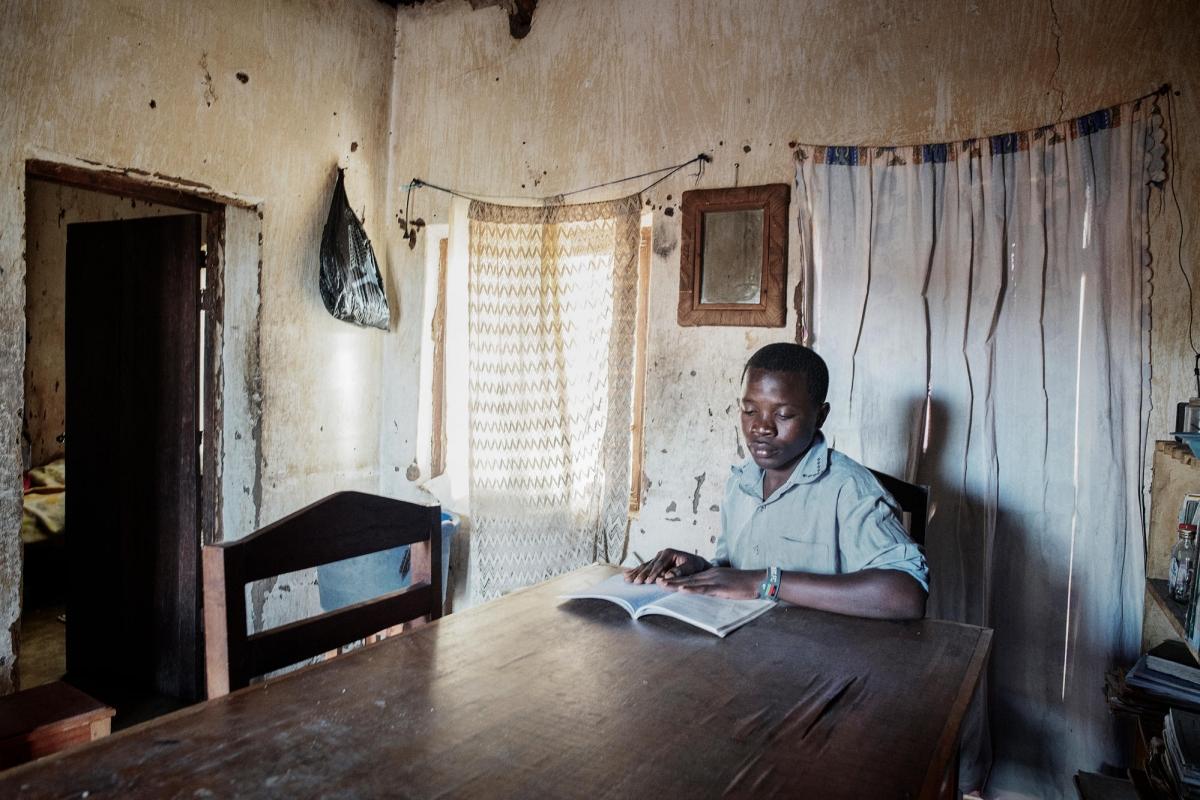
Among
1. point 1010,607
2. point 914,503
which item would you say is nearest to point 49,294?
point 914,503

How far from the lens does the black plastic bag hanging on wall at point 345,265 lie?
325 centimetres

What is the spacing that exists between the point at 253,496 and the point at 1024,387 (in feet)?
9.40

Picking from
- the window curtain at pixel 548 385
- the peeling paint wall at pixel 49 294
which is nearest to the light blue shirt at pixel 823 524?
the window curtain at pixel 548 385

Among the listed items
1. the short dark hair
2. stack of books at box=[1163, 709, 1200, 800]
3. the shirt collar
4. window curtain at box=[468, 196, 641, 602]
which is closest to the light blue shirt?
the shirt collar

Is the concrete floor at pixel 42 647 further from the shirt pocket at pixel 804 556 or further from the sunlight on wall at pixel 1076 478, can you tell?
the sunlight on wall at pixel 1076 478

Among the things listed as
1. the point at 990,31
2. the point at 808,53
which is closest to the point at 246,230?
the point at 808,53

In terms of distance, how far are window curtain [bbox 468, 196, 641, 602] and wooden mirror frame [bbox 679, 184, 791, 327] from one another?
0.71 feet

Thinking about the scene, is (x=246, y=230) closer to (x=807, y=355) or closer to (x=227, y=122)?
(x=227, y=122)

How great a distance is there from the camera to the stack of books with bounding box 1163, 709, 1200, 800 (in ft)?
4.78

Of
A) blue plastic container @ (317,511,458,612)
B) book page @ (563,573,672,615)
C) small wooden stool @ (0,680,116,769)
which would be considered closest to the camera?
book page @ (563,573,672,615)

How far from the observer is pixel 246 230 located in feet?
10.1

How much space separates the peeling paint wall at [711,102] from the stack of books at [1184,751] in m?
0.94

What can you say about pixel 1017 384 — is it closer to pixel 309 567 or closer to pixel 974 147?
pixel 974 147

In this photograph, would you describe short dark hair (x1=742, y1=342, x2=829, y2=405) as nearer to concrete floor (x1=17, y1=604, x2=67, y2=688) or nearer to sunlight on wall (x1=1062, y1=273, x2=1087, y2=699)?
sunlight on wall (x1=1062, y1=273, x2=1087, y2=699)
